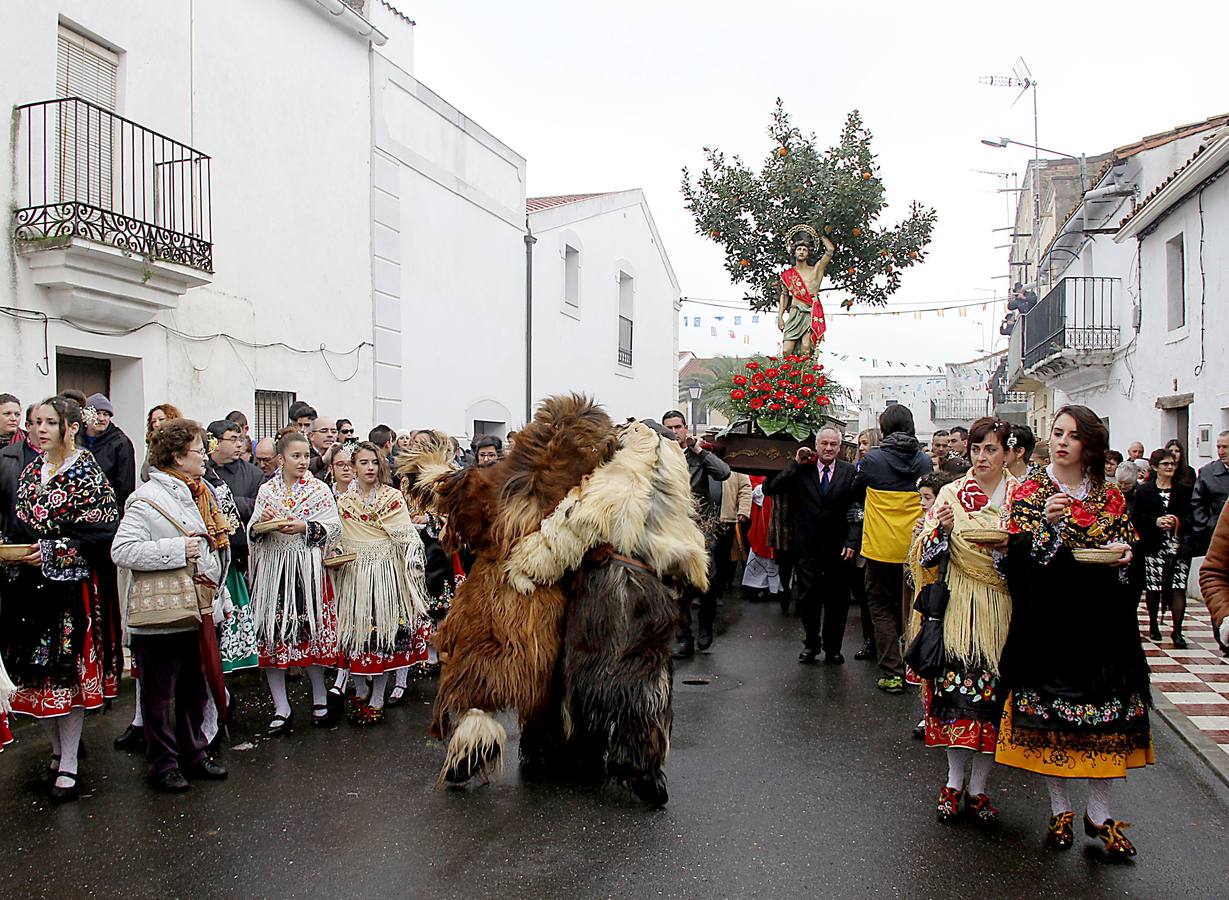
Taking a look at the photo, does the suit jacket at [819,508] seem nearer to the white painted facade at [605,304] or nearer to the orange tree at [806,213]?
the orange tree at [806,213]

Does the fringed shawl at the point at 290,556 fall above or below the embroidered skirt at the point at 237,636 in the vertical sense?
above

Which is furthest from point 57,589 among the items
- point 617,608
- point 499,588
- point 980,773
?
point 980,773

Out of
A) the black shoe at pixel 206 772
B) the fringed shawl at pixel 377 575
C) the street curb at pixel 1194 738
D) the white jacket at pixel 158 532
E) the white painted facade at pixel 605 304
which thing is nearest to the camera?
the white jacket at pixel 158 532

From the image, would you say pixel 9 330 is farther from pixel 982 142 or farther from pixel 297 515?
pixel 982 142

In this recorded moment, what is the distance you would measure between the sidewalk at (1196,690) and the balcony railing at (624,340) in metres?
14.8

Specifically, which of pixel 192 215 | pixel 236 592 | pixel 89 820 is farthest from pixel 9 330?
pixel 89 820

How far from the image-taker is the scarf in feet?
17.3

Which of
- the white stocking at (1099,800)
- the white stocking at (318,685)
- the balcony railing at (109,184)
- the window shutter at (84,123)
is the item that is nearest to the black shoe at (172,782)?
the white stocking at (318,685)

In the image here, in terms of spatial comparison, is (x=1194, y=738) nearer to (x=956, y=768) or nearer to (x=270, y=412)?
(x=956, y=768)

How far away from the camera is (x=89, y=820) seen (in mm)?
4547

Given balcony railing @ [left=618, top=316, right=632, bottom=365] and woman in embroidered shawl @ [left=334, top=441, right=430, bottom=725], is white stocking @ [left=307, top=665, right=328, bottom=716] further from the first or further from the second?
balcony railing @ [left=618, top=316, right=632, bottom=365]

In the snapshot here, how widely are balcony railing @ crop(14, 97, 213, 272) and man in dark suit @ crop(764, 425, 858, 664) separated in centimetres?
601

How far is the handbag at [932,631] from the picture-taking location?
448cm

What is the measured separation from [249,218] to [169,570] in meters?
6.99
